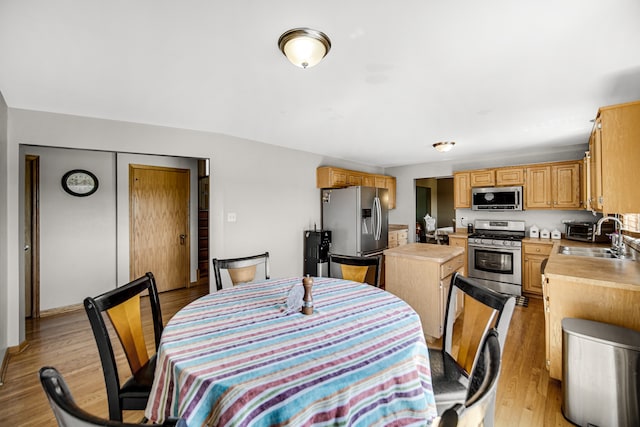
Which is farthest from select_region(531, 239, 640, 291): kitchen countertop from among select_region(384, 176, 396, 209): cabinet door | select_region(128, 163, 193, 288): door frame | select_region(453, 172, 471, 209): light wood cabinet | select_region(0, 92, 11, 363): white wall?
select_region(128, 163, 193, 288): door frame

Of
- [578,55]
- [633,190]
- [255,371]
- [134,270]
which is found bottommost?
[134,270]

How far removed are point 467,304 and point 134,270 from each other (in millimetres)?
4412

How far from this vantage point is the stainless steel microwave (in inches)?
176

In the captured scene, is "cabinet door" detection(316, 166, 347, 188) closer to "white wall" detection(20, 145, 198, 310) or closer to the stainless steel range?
the stainless steel range

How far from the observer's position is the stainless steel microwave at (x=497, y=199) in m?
4.48

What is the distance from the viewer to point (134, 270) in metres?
4.12

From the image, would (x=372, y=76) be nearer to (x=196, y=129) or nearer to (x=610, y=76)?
(x=610, y=76)

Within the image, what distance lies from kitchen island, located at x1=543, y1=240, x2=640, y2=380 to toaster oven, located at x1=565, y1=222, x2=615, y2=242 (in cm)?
187

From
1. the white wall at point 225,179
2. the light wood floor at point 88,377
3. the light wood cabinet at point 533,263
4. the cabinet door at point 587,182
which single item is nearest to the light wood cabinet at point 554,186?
the cabinet door at point 587,182

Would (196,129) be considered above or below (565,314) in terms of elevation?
above

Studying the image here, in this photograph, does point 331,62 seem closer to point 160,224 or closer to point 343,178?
point 343,178

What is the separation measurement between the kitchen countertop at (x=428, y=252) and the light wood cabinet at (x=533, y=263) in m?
1.74

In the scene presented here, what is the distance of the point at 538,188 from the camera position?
434 cm

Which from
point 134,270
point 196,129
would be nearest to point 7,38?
point 196,129
